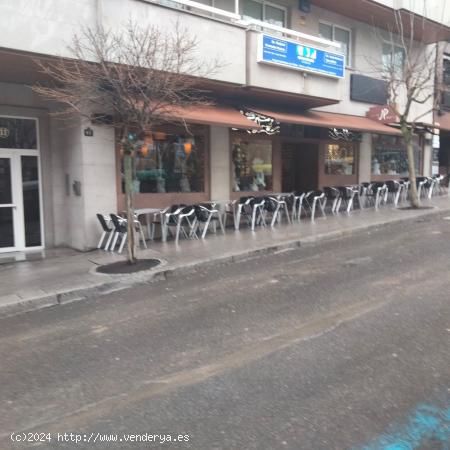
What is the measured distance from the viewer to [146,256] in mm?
9242

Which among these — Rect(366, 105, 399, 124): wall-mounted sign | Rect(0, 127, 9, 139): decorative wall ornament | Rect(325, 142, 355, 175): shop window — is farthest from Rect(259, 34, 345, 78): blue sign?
Rect(0, 127, 9, 139): decorative wall ornament

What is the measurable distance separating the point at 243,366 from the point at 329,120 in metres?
11.1

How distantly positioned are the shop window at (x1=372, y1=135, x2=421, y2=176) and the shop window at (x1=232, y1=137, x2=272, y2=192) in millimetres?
5551

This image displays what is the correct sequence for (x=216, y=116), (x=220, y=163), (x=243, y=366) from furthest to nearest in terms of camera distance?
(x=220, y=163)
(x=216, y=116)
(x=243, y=366)

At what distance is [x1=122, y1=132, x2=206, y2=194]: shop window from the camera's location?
1174cm

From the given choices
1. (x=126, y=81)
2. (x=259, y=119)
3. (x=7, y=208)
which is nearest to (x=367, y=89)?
(x=259, y=119)

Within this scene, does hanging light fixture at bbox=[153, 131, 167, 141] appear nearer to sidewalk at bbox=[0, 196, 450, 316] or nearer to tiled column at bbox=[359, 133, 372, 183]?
sidewalk at bbox=[0, 196, 450, 316]

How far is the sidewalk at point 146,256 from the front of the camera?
277 inches

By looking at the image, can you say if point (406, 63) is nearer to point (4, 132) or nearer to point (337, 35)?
point (337, 35)

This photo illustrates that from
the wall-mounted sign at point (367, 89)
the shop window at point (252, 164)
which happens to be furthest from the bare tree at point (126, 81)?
the wall-mounted sign at point (367, 89)

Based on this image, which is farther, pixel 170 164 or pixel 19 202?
pixel 170 164

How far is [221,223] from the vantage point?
1184 centimetres

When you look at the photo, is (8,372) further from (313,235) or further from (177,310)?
(313,235)

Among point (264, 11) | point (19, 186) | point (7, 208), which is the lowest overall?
point (7, 208)
